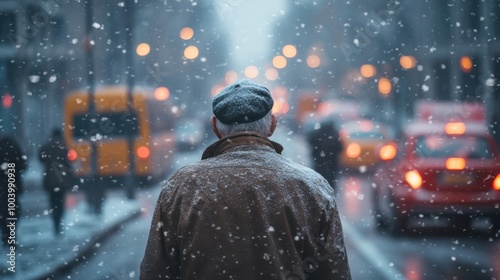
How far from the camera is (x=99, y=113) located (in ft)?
60.7

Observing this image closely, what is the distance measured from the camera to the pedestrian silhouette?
9.57 metres

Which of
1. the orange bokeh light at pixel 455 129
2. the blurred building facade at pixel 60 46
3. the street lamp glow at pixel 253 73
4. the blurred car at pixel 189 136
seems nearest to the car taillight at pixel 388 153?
the orange bokeh light at pixel 455 129

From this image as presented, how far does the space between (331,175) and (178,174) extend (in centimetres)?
1020

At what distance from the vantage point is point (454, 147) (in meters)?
9.46

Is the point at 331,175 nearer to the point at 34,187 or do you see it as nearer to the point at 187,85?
the point at 34,187

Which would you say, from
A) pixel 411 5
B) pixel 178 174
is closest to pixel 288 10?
pixel 411 5

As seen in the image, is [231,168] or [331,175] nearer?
[231,168]

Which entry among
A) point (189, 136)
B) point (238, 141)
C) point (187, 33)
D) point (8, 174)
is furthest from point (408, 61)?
point (238, 141)

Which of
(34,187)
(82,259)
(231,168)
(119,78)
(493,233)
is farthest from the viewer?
(119,78)

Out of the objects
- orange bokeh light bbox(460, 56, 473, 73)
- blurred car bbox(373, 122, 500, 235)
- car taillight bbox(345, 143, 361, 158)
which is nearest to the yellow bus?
car taillight bbox(345, 143, 361, 158)

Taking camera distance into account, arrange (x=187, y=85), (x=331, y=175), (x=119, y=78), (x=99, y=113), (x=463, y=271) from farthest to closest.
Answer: (x=187, y=85)
(x=119, y=78)
(x=99, y=113)
(x=331, y=175)
(x=463, y=271)

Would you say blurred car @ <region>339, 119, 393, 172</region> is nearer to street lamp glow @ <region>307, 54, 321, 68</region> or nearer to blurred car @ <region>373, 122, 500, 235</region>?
blurred car @ <region>373, 122, 500, 235</region>

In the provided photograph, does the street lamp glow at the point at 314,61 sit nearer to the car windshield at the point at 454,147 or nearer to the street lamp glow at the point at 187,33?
the street lamp glow at the point at 187,33

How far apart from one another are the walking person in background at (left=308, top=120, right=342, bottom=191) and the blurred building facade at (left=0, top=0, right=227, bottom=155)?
18.2 ft
